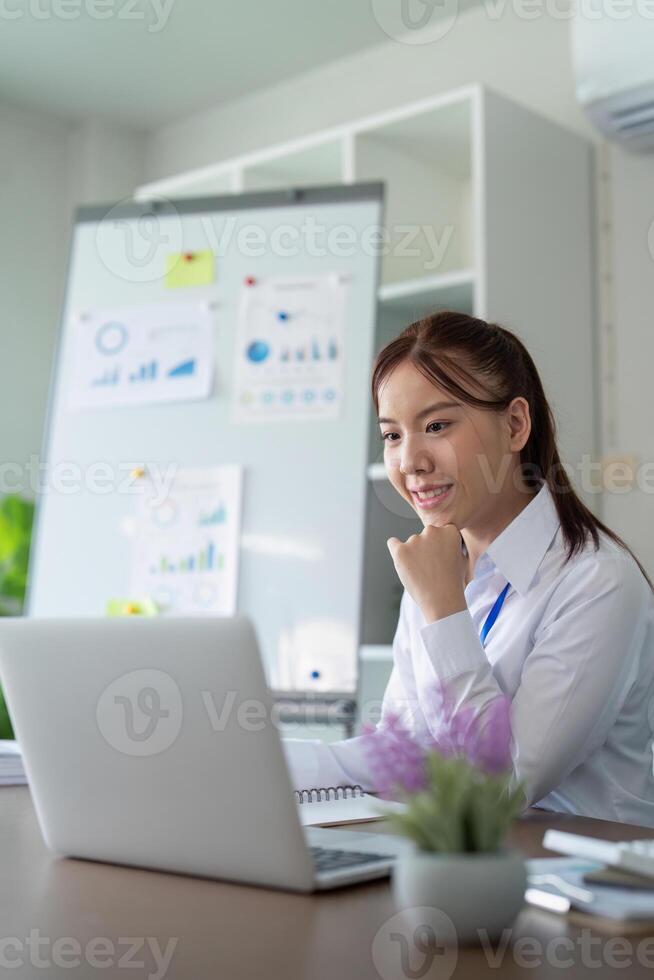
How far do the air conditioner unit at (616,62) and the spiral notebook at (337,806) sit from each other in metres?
1.95

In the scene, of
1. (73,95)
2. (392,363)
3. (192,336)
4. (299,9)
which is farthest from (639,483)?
(73,95)

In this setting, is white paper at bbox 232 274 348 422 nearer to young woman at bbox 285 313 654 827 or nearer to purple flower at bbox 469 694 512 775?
young woman at bbox 285 313 654 827

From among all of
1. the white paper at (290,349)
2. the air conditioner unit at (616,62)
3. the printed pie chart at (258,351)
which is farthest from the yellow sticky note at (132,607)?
the air conditioner unit at (616,62)

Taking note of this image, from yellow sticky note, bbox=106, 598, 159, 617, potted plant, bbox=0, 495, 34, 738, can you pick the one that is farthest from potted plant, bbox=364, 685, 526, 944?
potted plant, bbox=0, 495, 34, 738

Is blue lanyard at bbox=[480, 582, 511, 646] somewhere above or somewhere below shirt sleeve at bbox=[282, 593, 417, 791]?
above

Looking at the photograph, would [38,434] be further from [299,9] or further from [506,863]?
[506,863]

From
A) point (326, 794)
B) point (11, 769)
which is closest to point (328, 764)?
point (326, 794)

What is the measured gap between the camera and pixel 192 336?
2988mm

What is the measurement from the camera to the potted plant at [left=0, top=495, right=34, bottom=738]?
3.63m

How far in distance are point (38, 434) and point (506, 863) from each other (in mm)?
3497

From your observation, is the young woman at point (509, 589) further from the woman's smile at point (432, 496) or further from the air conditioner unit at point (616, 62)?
the air conditioner unit at point (616, 62)

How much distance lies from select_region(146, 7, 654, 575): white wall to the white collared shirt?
4.52 feet

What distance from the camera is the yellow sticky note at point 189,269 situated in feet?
9.94

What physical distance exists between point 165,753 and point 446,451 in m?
0.78
